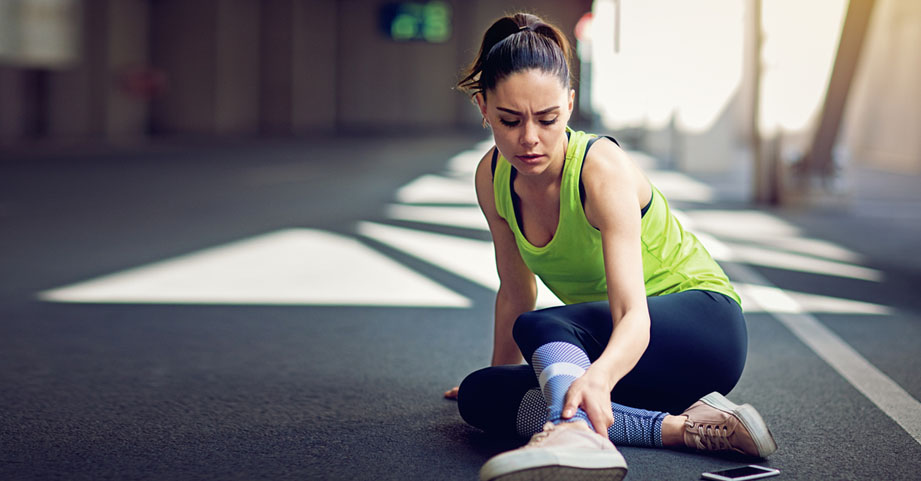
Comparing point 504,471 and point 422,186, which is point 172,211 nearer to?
point 422,186

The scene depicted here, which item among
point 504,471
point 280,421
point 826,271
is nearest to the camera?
point 504,471

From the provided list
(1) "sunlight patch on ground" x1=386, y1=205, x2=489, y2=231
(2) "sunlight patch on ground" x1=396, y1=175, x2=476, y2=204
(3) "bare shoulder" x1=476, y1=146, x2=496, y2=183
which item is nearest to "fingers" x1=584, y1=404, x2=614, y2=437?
(3) "bare shoulder" x1=476, y1=146, x2=496, y2=183

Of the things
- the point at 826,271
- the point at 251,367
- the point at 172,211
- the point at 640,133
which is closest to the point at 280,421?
the point at 251,367

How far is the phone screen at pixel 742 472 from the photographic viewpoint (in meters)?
2.47

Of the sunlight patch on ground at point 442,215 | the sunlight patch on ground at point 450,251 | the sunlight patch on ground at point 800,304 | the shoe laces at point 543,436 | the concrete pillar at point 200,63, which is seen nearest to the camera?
the shoe laces at point 543,436

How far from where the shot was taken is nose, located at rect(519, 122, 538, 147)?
2.38 meters

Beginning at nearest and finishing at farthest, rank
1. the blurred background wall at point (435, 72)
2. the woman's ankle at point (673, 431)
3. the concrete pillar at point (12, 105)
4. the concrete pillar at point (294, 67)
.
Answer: the woman's ankle at point (673, 431), the blurred background wall at point (435, 72), the concrete pillar at point (12, 105), the concrete pillar at point (294, 67)

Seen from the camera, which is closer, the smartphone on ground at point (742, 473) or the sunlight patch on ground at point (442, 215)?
the smartphone on ground at point (742, 473)

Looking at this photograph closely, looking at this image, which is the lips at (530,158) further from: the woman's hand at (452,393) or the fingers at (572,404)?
the woman's hand at (452,393)

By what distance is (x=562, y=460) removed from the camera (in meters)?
2.05

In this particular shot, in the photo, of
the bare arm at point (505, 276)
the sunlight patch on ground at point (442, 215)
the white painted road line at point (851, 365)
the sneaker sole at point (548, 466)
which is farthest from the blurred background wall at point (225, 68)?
the sneaker sole at point (548, 466)

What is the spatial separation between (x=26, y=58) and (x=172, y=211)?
13.6 meters

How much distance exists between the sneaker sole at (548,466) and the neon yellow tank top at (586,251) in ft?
2.14

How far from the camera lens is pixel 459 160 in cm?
1848
